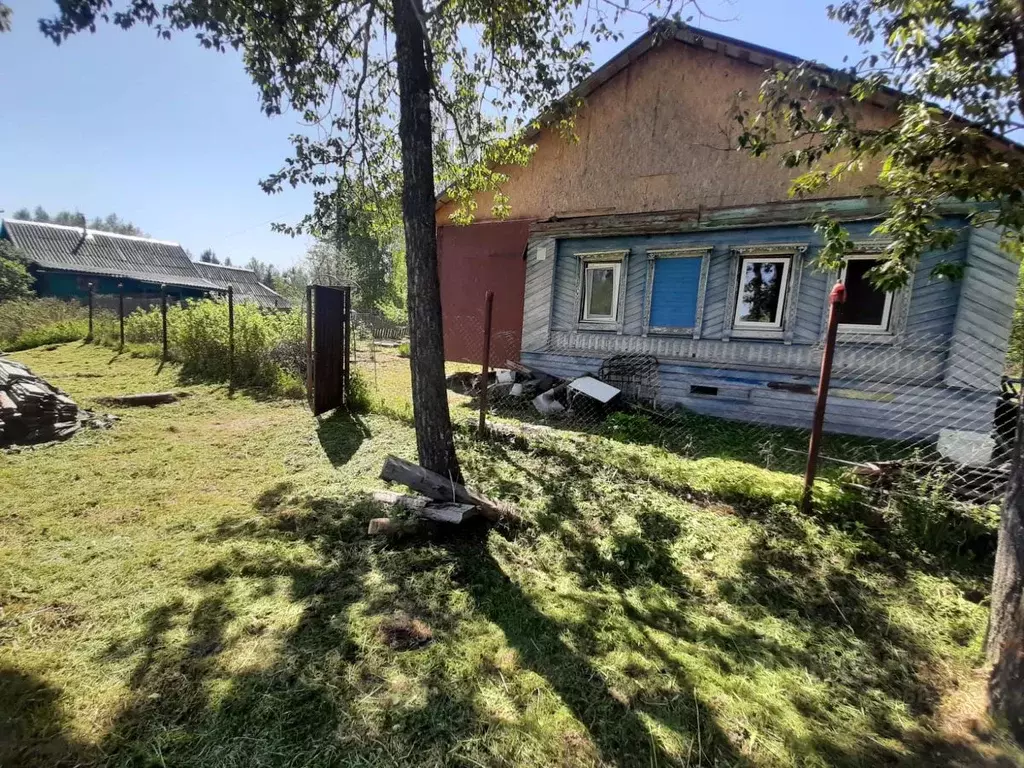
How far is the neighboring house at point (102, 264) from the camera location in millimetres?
23016

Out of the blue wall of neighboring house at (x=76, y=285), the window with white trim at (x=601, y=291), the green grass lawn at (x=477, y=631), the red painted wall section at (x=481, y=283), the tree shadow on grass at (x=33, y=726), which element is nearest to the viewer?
the tree shadow on grass at (x=33, y=726)

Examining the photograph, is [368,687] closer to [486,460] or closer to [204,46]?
[486,460]

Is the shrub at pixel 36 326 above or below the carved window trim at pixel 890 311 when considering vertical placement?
below

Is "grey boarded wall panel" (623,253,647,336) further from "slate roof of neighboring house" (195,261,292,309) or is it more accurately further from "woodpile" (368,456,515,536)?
"slate roof of neighboring house" (195,261,292,309)

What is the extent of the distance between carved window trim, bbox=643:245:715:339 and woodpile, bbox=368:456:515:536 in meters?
5.36

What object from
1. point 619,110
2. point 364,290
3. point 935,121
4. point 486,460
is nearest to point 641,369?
point 486,460

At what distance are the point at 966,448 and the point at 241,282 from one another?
1584 inches

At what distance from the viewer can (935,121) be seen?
2703 millimetres

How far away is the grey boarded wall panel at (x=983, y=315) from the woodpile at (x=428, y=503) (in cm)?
643

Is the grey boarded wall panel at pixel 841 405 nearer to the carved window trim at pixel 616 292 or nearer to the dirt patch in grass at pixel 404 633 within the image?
the carved window trim at pixel 616 292

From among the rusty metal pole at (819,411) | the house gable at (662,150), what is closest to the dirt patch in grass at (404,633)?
the rusty metal pole at (819,411)

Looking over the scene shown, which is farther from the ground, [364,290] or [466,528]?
[364,290]

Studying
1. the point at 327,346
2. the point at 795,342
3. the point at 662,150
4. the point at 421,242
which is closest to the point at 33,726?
the point at 421,242

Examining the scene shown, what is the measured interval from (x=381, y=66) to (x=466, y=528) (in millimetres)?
5560
